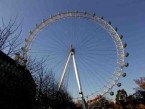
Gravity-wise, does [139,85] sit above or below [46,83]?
above

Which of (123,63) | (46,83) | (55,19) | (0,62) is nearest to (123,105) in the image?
(123,63)

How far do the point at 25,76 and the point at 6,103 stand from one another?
5060mm

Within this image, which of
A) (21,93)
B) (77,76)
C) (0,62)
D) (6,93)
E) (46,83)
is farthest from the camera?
(77,76)

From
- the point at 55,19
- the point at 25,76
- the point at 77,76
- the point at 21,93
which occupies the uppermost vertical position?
the point at 55,19

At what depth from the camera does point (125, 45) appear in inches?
2218

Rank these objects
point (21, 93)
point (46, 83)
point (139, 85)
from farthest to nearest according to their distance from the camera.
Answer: point (139, 85), point (46, 83), point (21, 93)

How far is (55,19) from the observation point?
5681 centimetres

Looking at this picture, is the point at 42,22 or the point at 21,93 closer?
the point at 21,93

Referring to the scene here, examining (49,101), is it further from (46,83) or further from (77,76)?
(77,76)

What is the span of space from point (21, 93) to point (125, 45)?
3057cm

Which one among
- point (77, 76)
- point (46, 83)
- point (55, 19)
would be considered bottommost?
point (46, 83)

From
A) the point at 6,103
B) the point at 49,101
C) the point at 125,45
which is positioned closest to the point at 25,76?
the point at 6,103

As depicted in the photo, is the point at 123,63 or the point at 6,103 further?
the point at 123,63

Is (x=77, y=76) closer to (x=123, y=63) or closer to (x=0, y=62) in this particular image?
(x=123, y=63)
